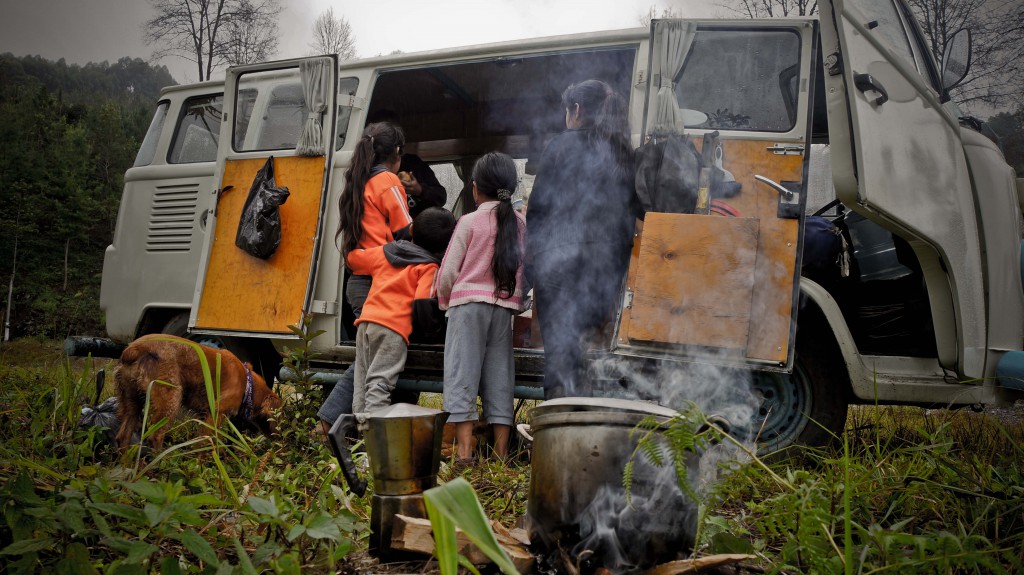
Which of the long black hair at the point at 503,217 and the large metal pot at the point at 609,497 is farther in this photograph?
the long black hair at the point at 503,217

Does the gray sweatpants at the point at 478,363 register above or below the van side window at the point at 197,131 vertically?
below

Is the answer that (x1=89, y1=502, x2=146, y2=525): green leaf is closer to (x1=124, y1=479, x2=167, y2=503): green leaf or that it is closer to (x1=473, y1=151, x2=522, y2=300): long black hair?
(x1=124, y1=479, x2=167, y2=503): green leaf

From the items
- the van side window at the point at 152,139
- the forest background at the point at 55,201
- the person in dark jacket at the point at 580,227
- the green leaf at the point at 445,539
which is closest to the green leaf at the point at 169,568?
the green leaf at the point at 445,539

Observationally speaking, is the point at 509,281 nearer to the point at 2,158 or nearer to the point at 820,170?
the point at 820,170

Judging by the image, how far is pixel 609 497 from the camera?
165 centimetres

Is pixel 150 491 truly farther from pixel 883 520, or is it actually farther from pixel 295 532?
pixel 883 520

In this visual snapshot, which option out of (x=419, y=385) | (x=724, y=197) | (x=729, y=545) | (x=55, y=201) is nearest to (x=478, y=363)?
(x=419, y=385)

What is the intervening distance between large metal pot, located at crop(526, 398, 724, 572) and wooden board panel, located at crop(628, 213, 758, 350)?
135cm

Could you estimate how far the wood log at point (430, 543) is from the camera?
1666 mm

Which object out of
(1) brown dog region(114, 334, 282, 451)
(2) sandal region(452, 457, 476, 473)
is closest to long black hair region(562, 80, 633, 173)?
(2) sandal region(452, 457, 476, 473)

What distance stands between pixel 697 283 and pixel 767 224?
19.8 inches

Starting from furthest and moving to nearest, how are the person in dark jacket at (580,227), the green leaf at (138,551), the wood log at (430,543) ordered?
the person in dark jacket at (580,227), the wood log at (430,543), the green leaf at (138,551)

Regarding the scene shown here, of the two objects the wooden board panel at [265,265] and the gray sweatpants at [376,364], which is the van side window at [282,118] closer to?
the wooden board panel at [265,265]

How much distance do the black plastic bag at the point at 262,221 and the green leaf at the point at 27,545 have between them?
110 inches
